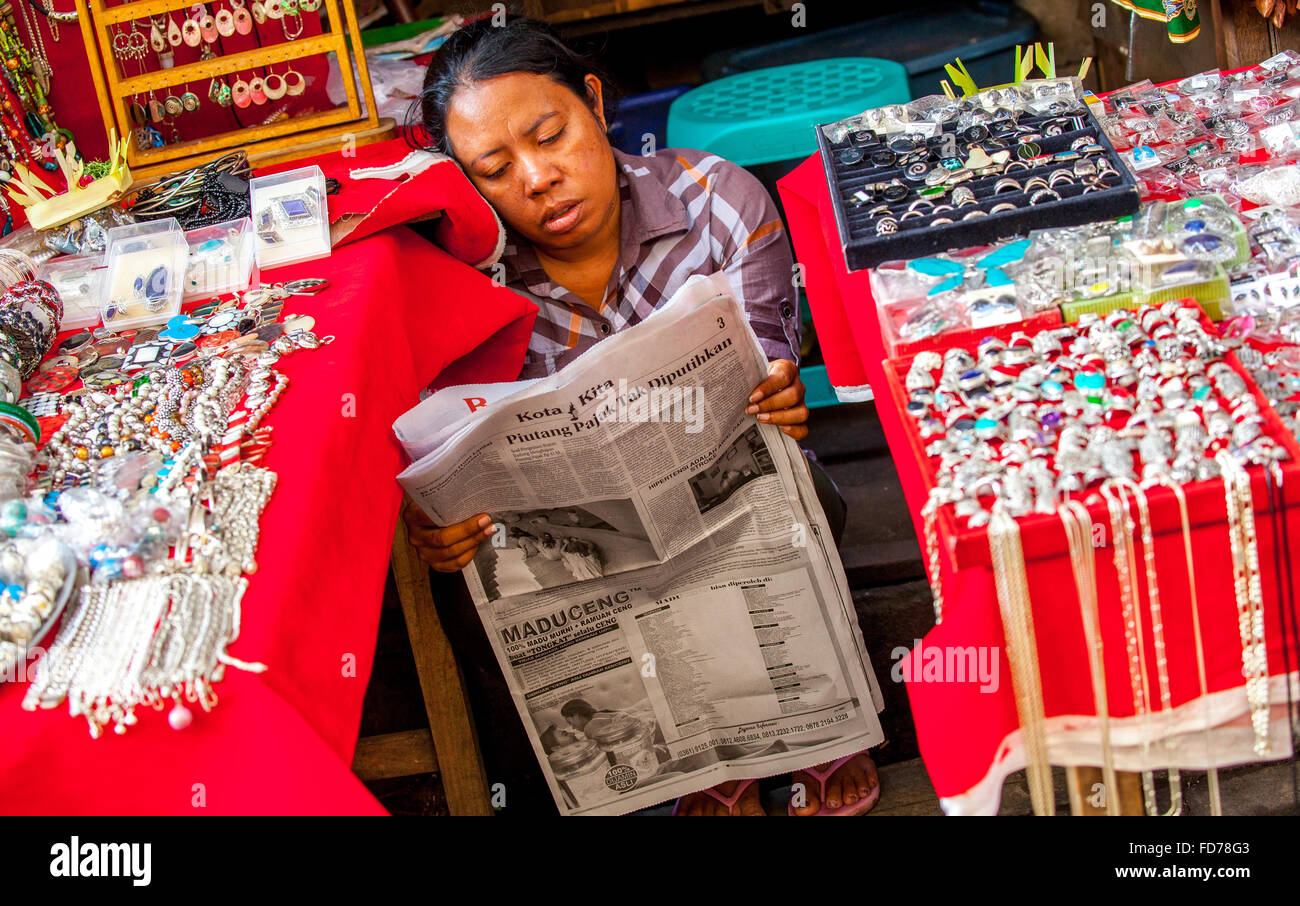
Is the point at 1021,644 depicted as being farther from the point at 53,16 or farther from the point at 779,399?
the point at 53,16

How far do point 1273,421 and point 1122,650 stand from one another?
0.73ft

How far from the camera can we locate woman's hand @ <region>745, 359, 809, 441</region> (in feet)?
4.66

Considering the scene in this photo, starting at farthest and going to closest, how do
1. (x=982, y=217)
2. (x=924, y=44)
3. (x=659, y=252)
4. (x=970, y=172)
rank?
(x=924, y=44)
(x=659, y=252)
(x=970, y=172)
(x=982, y=217)

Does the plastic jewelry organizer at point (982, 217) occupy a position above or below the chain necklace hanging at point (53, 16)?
below

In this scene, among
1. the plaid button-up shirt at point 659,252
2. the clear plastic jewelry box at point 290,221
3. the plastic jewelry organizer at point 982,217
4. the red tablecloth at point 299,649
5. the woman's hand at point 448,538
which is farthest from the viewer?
the plaid button-up shirt at point 659,252

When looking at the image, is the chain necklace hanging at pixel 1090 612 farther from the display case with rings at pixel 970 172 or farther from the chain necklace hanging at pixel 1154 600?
the display case with rings at pixel 970 172

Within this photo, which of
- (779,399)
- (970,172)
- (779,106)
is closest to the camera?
(970,172)

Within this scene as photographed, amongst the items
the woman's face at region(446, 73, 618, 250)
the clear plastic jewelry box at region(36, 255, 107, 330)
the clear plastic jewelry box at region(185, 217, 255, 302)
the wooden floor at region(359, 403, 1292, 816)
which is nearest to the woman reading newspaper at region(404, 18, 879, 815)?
the woman's face at region(446, 73, 618, 250)

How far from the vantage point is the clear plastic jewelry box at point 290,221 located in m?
1.54

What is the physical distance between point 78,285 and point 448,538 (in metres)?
0.62

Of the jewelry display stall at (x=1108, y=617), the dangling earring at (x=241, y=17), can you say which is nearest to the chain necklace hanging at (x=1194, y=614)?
the jewelry display stall at (x=1108, y=617)

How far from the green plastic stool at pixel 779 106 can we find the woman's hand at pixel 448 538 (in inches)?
47.4

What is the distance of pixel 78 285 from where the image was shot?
1.49m

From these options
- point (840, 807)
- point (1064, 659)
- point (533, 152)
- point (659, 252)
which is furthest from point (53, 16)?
point (1064, 659)
